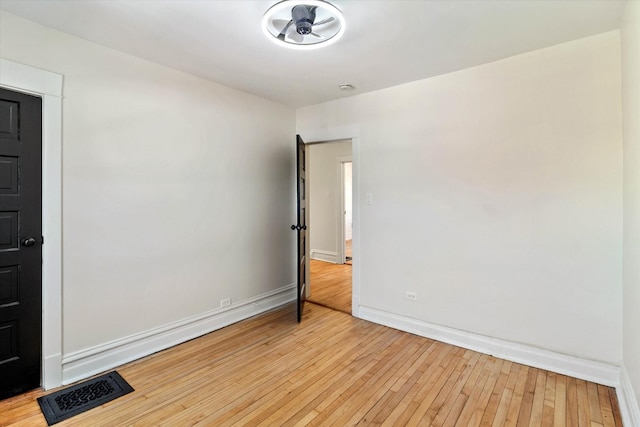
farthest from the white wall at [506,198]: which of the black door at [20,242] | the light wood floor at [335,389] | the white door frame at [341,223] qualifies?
the white door frame at [341,223]

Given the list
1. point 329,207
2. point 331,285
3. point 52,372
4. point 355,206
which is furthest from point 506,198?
point 329,207

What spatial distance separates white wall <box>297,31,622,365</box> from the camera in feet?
7.38

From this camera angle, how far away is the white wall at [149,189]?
2273 mm

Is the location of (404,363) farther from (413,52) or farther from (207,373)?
(413,52)

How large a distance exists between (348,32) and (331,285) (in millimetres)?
Result: 3522

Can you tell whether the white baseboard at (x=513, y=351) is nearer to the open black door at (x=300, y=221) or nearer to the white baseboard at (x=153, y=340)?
the open black door at (x=300, y=221)

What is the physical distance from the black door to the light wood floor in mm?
216

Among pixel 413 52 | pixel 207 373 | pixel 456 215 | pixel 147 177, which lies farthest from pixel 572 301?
pixel 147 177

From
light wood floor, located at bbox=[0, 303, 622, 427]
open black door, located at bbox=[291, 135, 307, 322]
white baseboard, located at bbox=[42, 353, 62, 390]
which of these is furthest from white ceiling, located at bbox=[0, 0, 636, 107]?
light wood floor, located at bbox=[0, 303, 622, 427]

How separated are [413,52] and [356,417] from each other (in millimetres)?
2620

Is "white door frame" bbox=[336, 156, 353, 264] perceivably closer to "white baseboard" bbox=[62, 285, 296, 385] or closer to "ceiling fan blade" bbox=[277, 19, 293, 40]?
"white baseboard" bbox=[62, 285, 296, 385]

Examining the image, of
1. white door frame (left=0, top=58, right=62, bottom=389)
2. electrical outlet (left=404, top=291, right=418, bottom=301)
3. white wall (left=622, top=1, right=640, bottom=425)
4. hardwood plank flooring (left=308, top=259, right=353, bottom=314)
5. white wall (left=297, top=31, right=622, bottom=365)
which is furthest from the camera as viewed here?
hardwood plank flooring (left=308, top=259, right=353, bottom=314)

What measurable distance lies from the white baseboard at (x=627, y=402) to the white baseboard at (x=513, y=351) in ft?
0.41

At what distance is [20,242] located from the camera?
206cm
